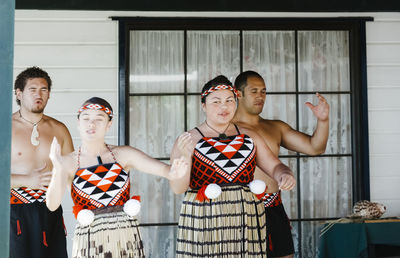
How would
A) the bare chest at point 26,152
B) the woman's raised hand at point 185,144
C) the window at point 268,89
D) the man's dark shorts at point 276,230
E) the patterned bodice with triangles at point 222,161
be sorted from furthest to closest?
1. the window at point 268,89
2. the man's dark shorts at point 276,230
3. the bare chest at point 26,152
4. the patterned bodice with triangles at point 222,161
5. the woman's raised hand at point 185,144

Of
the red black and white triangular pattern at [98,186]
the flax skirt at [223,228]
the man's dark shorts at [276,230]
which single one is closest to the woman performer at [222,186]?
the flax skirt at [223,228]

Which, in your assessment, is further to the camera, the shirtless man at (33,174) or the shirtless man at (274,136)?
the shirtless man at (274,136)

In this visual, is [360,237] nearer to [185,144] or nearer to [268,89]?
[268,89]

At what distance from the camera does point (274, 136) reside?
12.6ft

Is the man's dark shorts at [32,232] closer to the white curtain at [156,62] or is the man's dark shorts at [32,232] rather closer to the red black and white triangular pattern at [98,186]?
the red black and white triangular pattern at [98,186]

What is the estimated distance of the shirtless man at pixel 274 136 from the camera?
11.9ft

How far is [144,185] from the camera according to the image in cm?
437

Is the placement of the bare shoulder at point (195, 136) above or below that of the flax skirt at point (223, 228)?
above

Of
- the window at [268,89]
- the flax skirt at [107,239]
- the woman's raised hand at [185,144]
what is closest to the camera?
the flax skirt at [107,239]

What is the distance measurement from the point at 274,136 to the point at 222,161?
924 millimetres

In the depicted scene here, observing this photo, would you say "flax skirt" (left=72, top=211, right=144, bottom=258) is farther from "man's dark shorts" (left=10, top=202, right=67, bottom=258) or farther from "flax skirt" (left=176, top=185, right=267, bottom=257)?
"man's dark shorts" (left=10, top=202, right=67, bottom=258)

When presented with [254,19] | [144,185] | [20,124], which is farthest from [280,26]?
[20,124]

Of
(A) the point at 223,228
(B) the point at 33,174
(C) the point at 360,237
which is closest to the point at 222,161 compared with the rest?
(A) the point at 223,228

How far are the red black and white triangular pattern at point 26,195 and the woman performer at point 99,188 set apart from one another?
1.77 ft
